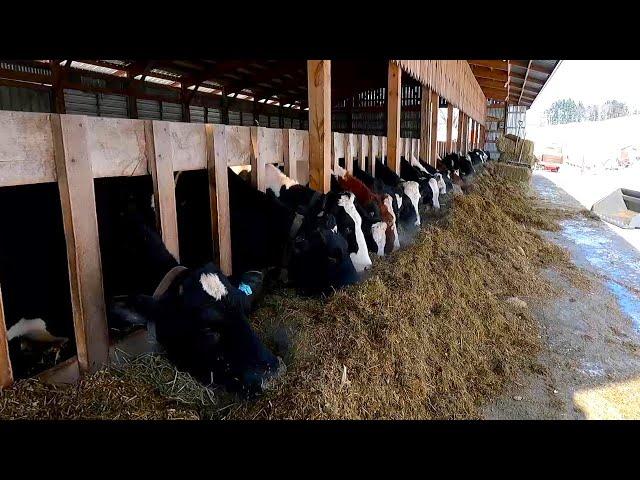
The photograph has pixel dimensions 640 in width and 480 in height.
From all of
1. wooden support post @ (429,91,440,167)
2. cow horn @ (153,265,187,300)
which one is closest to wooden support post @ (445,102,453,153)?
wooden support post @ (429,91,440,167)

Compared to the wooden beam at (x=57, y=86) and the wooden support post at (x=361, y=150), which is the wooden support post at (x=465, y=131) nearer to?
the wooden support post at (x=361, y=150)

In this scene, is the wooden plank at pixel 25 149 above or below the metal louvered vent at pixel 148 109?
below

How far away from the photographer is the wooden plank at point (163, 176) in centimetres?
280

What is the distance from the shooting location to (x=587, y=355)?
4590 millimetres

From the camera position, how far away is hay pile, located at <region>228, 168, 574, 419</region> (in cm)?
240

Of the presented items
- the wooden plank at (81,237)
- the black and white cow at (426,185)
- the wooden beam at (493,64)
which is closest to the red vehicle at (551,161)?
the wooden beam at (493,64)

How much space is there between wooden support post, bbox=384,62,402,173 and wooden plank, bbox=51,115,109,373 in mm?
5915

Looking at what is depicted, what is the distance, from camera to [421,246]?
490 cm

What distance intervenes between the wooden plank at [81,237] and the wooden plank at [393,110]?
591 centimetres

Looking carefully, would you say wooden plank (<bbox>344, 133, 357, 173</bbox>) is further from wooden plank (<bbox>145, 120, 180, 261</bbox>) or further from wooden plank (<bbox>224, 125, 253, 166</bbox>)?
wooden plank (<bbox>145, 120, 180, 261</bbox>)

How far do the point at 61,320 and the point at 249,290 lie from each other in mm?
1249

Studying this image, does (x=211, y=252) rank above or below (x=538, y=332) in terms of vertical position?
above
